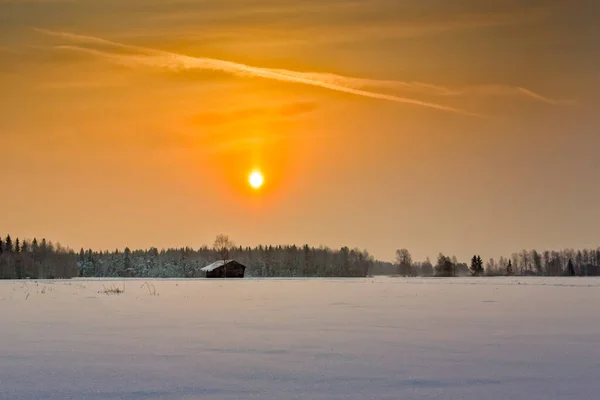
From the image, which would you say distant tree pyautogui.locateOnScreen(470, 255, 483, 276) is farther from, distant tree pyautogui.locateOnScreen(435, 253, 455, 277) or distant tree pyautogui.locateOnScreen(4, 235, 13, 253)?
distant tree pyautogui.locateOnScreen(4, 235, 13, 253)

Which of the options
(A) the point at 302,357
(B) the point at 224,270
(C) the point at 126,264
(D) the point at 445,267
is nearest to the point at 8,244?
(C) the point at 126,264

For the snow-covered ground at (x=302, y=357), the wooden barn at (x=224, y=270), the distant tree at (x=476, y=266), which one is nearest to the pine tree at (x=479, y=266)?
the distant tree at (x=476, y=266)

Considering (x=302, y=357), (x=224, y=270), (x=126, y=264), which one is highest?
(x=126, y=264)

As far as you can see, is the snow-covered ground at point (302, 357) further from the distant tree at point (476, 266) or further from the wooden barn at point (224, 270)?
the distant tree at point (476, 266)

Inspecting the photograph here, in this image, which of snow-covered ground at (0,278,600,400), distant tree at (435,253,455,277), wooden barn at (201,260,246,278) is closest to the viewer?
snow-covered ground at (0,278,600,400)

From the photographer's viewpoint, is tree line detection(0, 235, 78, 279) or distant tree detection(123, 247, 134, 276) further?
distant tree detection(123, 247, 134, 276)

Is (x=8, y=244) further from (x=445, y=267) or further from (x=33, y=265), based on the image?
(x=445, y=267)

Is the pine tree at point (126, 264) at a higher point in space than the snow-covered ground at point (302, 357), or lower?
higher

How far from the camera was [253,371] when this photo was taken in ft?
35.5

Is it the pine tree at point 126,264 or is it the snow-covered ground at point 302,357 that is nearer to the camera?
the snow-covered ground at point 302,357

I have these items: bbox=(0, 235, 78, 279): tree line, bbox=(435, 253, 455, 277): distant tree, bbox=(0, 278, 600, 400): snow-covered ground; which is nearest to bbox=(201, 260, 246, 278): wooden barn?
bbox=(0, 235, 78, 279): tree line

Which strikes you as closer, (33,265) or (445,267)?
(33,265)

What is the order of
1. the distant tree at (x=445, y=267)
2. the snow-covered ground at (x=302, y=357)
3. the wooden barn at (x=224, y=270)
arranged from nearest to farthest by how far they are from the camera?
the snow-covered ground at (x=302, y=357) → the wooden barn at (x=224, y=270) → the distant tree at (x=445, y=267)

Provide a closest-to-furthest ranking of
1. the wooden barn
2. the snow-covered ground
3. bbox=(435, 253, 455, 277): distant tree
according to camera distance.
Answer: the snow-covered ground, the wooden barn, bbox=(435, 253, 455, 277): distant tree
